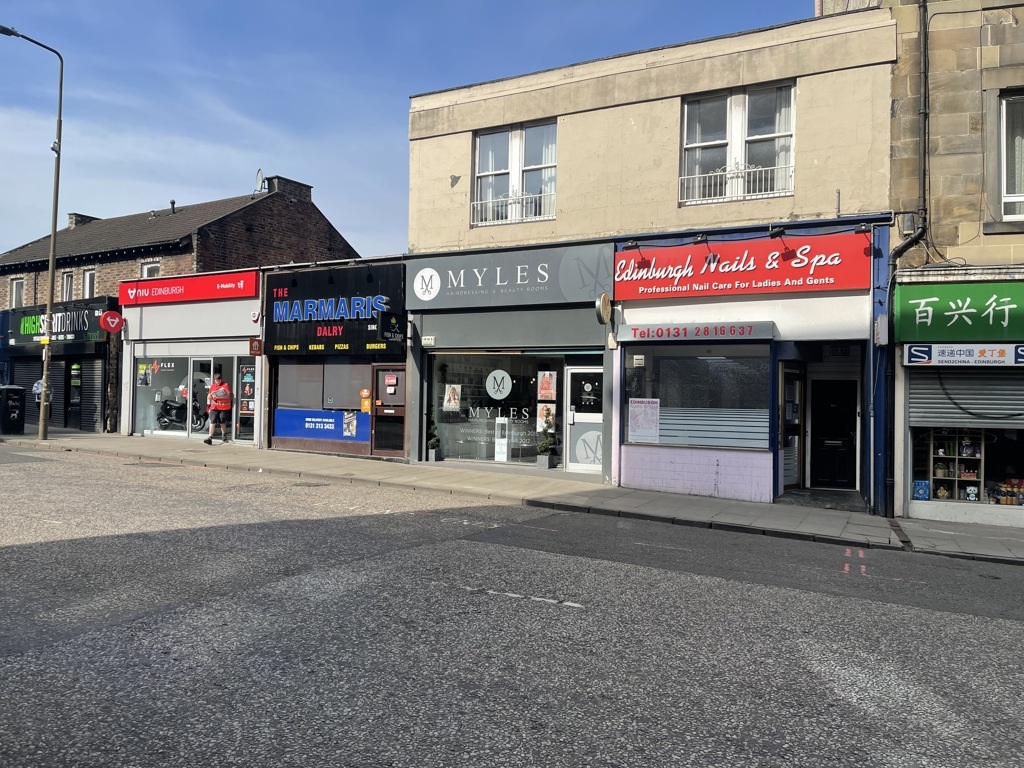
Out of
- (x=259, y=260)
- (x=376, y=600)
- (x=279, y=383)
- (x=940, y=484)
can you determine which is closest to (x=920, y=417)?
(x=940, y=484)

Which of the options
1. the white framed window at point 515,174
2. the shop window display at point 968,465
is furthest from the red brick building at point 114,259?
the shop window display at point 968,465

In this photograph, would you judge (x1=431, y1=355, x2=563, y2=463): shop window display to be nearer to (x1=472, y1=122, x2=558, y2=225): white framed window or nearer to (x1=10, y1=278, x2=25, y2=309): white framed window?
(x1=472, y1=122, x2=558, y2=225): white framed window

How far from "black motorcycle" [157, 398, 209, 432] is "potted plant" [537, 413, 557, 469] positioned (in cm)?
1050

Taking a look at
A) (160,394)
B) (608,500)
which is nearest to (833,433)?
(608,500)

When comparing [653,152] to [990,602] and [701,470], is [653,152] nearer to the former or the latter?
[701,470]

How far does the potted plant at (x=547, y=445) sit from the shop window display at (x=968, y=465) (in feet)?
21.4

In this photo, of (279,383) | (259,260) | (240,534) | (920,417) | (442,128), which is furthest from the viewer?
(259,260)

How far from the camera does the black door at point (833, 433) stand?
13695 mm

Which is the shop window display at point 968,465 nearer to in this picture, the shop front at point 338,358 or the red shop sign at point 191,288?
the shop front at point 338,358

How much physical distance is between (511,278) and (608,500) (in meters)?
5.34

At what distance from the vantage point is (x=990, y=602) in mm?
6781

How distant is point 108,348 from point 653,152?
18.0 metres

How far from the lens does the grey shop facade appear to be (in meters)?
14.4

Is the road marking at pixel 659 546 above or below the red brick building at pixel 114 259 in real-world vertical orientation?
below
